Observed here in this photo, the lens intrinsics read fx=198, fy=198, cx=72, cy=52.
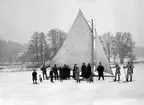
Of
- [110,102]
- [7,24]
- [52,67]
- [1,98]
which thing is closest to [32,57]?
[52,67]

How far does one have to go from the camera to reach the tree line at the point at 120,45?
3853 centimetres

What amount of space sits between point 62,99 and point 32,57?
3093 cm

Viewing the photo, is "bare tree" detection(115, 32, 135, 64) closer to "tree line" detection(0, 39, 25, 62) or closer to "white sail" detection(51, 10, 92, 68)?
"tree line" detection(0, 39, 25, 62)

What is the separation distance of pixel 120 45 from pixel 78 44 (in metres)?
29.8

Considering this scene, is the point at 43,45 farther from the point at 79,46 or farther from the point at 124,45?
the point at 79,46

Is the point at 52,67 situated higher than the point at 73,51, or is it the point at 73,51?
the point at 73,51

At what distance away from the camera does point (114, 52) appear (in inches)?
1818

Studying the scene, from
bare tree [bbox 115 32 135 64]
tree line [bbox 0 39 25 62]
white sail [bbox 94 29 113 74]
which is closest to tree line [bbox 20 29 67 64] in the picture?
tree line [bbox 0 39 25 62]

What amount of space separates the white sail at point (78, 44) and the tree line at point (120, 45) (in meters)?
19.9

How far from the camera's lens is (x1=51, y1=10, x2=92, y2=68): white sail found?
16.2 metres

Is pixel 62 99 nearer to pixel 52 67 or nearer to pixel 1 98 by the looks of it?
pixel 1 98

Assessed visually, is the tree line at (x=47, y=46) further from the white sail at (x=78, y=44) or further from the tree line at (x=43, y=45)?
the white sail at (x=78, y=44)

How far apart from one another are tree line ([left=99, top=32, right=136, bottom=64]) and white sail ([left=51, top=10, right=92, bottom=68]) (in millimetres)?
19887

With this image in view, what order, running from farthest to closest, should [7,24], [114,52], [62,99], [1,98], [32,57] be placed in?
[114,52], [32,57], [7,24], [1,98], [62,99]
